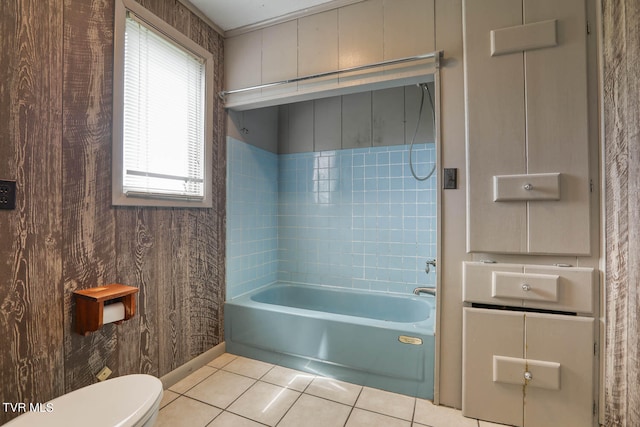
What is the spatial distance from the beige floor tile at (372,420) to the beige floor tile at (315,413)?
0.14 feet

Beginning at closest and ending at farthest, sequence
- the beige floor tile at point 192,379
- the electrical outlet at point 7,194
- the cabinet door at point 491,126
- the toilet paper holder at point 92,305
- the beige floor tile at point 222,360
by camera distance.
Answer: the electrical outlet at point 7,194 → the toilet paper holder at point 92,305 → the cabinet door at point 491,126 → the beige floor tile at point 192,379 → the beige floor tile at point 222,360

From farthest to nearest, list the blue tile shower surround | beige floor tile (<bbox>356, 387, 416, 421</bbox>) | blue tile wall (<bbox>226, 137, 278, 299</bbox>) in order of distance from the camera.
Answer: the blue tile shower surround → blue tile wall (<bbox>226, 137, 278, 299</bbox>) → beige floor tile (<bbox>356, 387, 416, 421</bbox>)

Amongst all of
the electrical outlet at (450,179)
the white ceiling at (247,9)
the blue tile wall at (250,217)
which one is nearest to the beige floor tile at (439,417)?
the electrical outlet at (450,179)

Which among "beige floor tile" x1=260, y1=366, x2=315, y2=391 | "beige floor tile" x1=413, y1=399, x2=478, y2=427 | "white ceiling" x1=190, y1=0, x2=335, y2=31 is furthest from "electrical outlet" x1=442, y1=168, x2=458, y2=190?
"beige floor tile" x1=260, y1=366, x2=315, y2=391

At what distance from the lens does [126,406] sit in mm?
1051

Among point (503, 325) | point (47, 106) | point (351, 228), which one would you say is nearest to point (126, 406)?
point (47, 106)

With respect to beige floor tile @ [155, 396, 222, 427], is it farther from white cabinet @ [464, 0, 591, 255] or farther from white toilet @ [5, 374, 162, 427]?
white cabinet @ [464, 0, 591, 255]

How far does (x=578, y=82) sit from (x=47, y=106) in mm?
2442

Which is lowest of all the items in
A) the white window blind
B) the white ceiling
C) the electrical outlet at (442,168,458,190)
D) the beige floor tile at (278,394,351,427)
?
the beige floor tile at (278,394,351,427)

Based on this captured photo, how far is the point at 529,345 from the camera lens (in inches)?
57.2

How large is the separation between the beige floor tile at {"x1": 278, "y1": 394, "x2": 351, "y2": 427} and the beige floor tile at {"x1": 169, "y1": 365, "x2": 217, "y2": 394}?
0.70m

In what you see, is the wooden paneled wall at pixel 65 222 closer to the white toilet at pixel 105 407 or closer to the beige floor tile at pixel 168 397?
the beige floor tile at pixel 168 397

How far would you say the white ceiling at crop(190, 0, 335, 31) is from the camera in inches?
74.6

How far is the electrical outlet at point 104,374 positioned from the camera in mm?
1473
